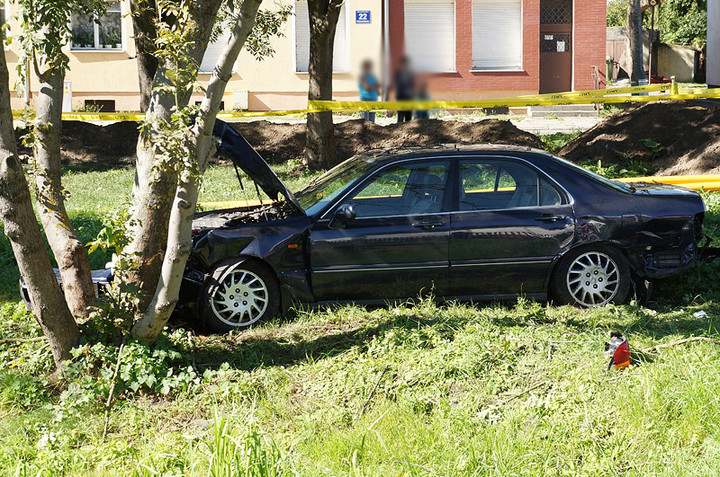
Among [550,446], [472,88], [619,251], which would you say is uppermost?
[472,88]

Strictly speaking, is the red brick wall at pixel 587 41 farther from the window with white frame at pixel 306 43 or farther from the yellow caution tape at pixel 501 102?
the yellow caution tape at pixel 501 102

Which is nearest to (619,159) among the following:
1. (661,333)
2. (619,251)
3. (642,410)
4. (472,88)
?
(619,251)

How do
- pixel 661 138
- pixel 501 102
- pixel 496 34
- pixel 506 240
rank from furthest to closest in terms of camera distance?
1. pixel 496 34
2. pixel 501 102
3. pixel 661 138
4. pixel 506 240

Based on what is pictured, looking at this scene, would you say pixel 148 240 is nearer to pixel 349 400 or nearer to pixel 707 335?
pixel 349 400

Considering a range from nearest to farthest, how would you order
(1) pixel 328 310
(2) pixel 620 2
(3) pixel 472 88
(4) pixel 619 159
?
(1) pixel 328 310
(4) pixel 619 159
(3) pixel 472 88
(2) pixel 620 2

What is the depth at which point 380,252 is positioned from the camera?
292 inches

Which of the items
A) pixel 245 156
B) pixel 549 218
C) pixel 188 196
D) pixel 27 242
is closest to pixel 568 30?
pixel 549 218

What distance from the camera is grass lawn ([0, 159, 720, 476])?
15.2 ft

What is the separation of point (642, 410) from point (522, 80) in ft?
82.7

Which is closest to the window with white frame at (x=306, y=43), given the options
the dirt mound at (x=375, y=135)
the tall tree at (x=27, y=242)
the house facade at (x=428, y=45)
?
the house facade at (x=428, y=45)

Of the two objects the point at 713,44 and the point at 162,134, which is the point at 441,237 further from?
the point at 713,44

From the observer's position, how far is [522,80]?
95.5 ft

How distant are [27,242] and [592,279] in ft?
15.6

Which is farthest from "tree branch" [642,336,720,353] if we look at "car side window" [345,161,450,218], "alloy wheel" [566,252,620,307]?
"car side window" [345,161,450,218]
